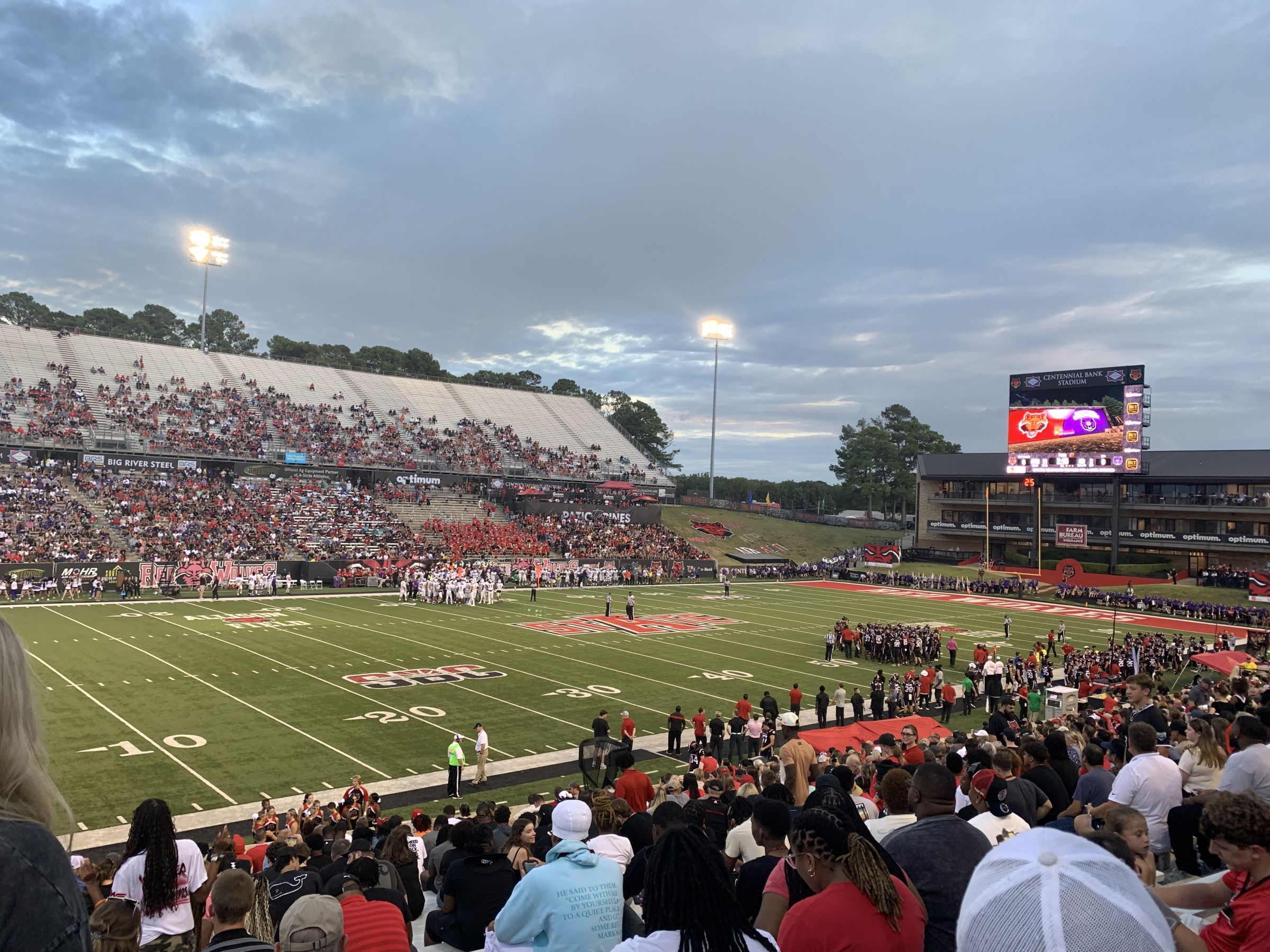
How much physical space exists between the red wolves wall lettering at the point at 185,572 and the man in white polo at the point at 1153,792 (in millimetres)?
37935

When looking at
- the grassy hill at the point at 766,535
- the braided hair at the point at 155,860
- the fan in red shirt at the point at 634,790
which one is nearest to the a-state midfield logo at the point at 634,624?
the fan in red shirt at the point at 634,790

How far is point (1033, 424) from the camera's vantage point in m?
55.6

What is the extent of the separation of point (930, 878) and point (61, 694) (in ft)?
71.0

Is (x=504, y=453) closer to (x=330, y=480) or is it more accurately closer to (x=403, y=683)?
(x=330, y=480)

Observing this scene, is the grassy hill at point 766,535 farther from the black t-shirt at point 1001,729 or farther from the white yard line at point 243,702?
the black t-shirt at point 1001,729

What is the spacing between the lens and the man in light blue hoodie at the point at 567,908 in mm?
3811

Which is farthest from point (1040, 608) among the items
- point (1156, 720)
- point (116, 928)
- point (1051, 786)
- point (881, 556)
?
point (116, 928)

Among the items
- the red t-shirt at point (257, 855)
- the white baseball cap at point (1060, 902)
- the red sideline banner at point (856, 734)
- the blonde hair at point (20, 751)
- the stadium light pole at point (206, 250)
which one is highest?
the stadium light pole at point (206, 250)

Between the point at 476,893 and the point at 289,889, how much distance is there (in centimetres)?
119

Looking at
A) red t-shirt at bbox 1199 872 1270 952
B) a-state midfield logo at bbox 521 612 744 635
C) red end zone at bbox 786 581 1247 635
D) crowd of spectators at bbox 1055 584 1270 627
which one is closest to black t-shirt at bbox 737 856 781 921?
red t-shirt at bbox 1199 872 1270 952

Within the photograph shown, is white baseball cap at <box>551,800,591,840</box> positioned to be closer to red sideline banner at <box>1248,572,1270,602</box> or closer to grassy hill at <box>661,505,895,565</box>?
red sideline banner at <box>1248,572,1270,602</box>

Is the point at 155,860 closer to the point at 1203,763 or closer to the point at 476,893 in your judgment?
the point at 476,893

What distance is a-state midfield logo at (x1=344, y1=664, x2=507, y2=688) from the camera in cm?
2177

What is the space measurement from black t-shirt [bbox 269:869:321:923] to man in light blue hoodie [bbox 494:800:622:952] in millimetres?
2117
